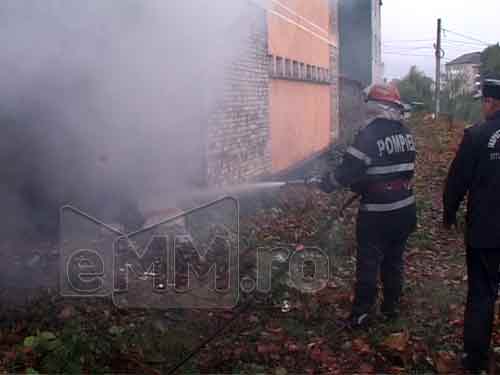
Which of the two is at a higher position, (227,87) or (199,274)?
(227,87)

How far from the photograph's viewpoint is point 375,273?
154 inches

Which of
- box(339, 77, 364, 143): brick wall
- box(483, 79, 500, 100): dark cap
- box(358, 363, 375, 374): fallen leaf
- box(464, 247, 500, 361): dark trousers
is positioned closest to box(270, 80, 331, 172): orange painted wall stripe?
box(339, 77, 364, 143): brick wall

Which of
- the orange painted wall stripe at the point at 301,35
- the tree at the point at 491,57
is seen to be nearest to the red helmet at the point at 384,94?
the orange painted wall stripe at the point at 301,35

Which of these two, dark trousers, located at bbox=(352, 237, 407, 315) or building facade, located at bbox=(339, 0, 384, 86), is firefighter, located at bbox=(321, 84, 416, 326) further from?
building facade, located at bbox=(339, 0, 384, 86)

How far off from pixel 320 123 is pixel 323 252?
29.1ft

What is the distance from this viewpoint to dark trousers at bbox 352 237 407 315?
3.91m

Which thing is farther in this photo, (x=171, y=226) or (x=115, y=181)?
(x=115, y=181)

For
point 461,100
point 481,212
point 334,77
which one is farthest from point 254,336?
point 461,100

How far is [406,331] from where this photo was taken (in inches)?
153

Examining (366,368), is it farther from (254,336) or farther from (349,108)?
(349,108)

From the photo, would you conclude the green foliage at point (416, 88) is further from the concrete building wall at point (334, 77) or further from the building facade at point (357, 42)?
the concrete building wall at point (334, 77)

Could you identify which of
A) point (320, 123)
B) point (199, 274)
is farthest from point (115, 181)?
point (320, 123)

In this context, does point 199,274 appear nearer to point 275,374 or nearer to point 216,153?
point 275,374

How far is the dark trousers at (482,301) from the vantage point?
3309 mm
